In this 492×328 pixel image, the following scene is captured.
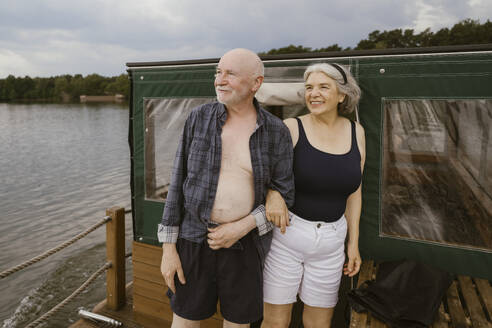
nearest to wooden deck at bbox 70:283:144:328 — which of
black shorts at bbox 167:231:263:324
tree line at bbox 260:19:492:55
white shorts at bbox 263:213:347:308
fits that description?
black shorts at bbox 167:231:263:324

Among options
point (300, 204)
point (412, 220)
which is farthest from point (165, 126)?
point (412, 220)

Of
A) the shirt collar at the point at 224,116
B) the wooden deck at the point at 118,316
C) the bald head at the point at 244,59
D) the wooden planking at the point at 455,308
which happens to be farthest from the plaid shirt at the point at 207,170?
the wooden deck at the point at 118,316

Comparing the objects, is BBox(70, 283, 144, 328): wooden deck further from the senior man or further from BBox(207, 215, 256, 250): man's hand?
BBox(207, 215, 256, 250): man's hand

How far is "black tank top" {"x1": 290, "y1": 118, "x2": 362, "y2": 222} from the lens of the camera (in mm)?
2139

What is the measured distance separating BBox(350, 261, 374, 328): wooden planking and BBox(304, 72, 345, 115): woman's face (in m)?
1.37

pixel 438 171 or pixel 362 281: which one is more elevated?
pixel 438 171

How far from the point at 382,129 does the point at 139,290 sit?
3206mm

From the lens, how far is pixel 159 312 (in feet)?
13.4

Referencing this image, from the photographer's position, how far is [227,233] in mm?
1978

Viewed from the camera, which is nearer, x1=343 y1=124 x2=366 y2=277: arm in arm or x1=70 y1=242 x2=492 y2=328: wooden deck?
x1=70 y1=242 x2=492 y2=328: wooden deck

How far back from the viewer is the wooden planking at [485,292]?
2.41 m

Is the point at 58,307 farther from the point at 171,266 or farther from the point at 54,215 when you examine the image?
the point at 54,215

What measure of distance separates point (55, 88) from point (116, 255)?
11517 cm

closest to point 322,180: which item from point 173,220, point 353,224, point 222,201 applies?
point 353,224
